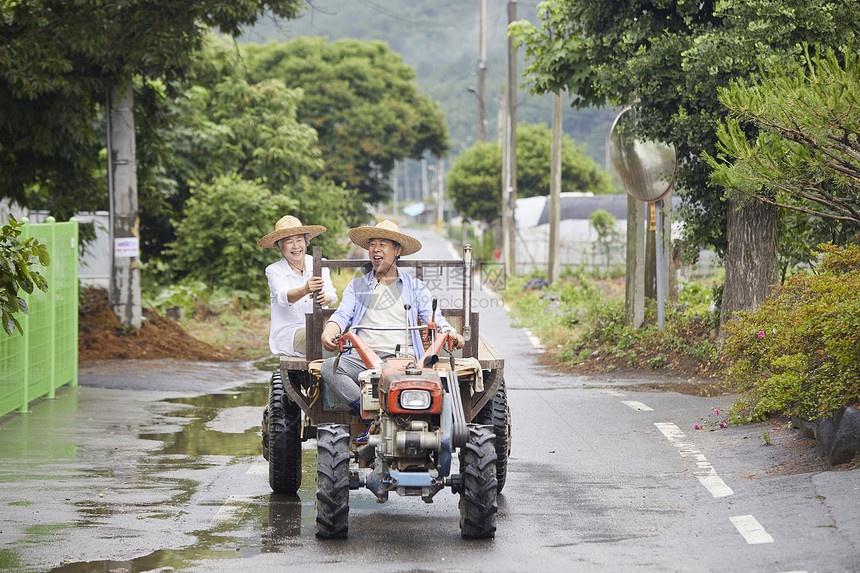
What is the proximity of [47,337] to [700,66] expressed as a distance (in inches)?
316

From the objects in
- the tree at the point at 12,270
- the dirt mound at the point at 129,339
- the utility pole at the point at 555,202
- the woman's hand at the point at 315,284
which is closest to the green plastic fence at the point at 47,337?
the dirt mound at the point at 129,339

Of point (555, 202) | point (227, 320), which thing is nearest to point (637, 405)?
point (227, 320)

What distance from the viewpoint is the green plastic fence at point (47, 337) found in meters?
11.3

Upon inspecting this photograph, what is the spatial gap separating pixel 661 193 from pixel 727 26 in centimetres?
226

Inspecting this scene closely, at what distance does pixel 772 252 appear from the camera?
1322 centimetres

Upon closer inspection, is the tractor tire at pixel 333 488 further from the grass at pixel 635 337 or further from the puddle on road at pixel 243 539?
the grass at pixel 635 337

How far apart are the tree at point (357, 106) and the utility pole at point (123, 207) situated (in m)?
32.1

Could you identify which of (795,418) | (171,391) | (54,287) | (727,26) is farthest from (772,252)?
(54,287)

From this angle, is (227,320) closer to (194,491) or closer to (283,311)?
(283,311)

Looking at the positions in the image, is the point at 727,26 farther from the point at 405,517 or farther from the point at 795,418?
→ the point at 405,517

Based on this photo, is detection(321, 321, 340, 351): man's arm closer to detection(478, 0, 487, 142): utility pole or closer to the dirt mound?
the dirt mound

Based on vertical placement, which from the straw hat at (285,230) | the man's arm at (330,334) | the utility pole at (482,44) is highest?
the utility pole at (482,44)

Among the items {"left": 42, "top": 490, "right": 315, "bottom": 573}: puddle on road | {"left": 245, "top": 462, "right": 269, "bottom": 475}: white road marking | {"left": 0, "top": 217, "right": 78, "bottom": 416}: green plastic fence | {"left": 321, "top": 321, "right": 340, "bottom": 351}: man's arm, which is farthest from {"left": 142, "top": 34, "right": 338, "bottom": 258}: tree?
{"left": 321, "top": 321, "right": 340, "bottom": 351}: man's arm

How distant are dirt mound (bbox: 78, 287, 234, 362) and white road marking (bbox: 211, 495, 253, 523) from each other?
9000 mm
